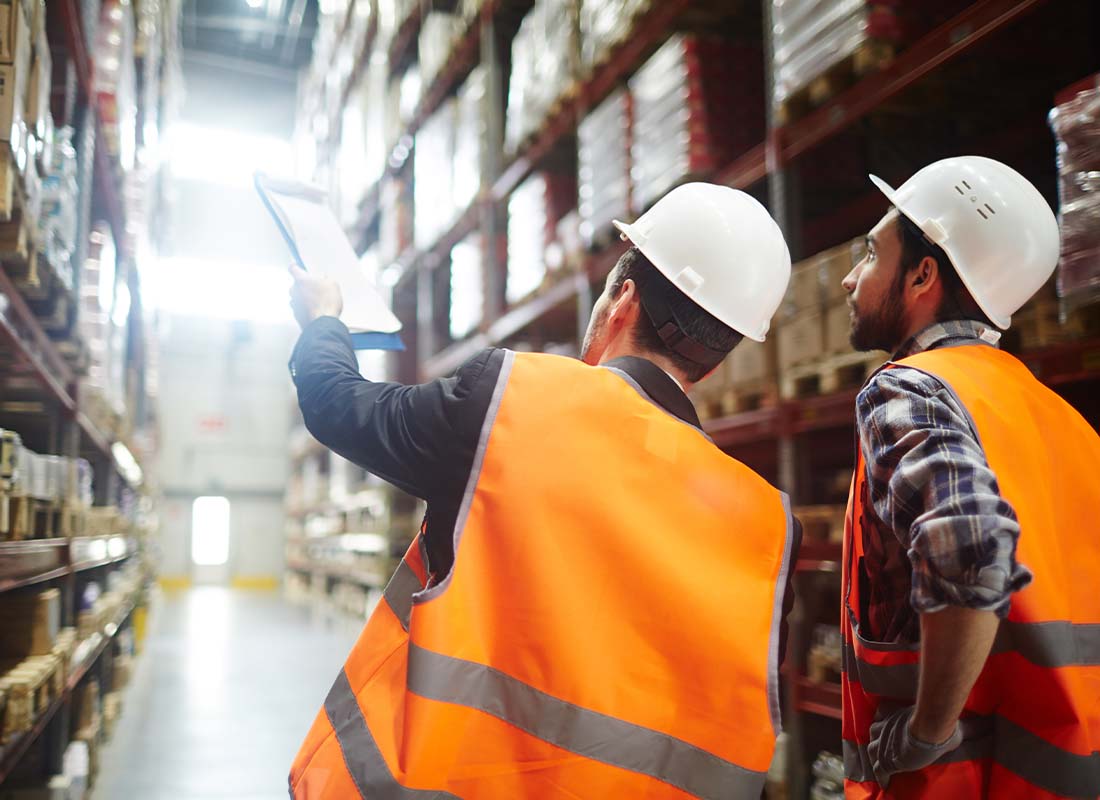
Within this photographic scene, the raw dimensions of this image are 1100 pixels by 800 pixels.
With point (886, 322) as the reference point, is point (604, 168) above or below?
above

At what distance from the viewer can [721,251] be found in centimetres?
199

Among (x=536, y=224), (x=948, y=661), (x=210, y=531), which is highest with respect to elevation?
(x=536, y=224)

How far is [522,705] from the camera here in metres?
1.54

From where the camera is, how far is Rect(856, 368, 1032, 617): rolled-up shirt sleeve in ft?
4.92

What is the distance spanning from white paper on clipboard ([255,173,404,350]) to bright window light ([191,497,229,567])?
25091 millimetres

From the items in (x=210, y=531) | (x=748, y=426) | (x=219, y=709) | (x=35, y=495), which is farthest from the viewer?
(x=210, y=531)

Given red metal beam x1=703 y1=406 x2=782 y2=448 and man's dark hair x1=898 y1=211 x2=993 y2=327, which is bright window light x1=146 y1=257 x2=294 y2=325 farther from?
man's dark hair x1=898 y1=211 x2=993 y2=327

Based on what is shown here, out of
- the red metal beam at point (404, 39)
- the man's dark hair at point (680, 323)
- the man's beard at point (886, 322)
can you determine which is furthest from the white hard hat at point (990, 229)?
the red metal beam at point (404, 39)

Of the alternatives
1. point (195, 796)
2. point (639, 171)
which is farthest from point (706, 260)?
point (195, 796)

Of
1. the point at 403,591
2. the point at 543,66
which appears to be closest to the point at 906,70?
the point at 403,591

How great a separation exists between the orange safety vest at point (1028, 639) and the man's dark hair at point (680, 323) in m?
0.37

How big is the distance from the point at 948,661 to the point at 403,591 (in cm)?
97

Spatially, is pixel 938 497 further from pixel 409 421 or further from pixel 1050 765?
pixel 409 421

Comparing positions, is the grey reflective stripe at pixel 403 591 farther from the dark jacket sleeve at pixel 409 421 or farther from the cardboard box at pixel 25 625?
the cardboard box at pixel 25 625
